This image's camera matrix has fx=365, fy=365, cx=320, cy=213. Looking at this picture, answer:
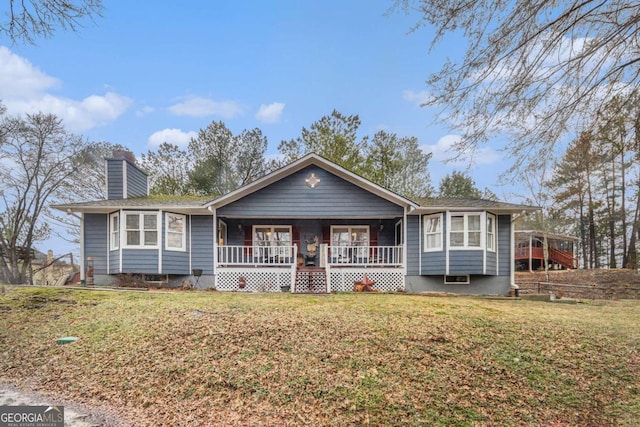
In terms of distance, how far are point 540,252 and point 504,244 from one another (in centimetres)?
1605

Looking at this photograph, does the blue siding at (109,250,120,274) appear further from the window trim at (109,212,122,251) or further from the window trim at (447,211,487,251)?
the window trim at (447,211,487,251)

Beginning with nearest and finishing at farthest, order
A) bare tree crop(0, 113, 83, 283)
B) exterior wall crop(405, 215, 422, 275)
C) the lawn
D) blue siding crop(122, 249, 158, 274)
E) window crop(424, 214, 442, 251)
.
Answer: the lawn, blue siding crop(122, 249, 158, 274), window crop(424, 214, 442, 251), exterior wall crop(405, 215, 422, 275), bare tree crop(0, 113, 83, 283)

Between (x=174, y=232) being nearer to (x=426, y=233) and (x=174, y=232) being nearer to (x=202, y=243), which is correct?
(x=202, y=243)

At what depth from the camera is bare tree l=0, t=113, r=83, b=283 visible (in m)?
18.4

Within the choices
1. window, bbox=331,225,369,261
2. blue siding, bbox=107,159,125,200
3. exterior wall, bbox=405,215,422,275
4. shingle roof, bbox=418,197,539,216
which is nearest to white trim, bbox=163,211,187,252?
blue siding, bbox=107,159,125,200

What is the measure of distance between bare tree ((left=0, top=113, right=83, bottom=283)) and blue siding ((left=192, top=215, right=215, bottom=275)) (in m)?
10.7

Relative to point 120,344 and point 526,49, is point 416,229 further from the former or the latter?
point 120,344

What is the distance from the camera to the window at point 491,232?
533 inches

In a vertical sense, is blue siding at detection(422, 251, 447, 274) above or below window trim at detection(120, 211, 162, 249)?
below

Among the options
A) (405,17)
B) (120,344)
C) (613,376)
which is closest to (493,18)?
(405,17)

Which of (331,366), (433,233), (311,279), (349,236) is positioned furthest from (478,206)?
(331,366)

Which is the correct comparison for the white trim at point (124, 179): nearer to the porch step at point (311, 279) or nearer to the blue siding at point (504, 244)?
the porch step at point (311, 279)

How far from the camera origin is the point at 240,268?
539 inches

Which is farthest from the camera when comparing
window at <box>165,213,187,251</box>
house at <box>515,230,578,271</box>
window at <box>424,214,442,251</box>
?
house at <box>515,230,578,271</box>
